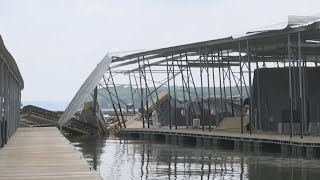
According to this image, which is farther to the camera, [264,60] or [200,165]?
[264,60]

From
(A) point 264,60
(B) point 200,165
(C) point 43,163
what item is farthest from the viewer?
(A) point 264,60

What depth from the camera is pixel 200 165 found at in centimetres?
2094

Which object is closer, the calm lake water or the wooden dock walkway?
the wooden dock walkway

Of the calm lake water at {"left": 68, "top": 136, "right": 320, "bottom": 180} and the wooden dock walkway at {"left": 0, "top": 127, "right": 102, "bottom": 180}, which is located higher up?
the wooden dock walkway at {"left": 0, "top": 127, "right": 102, "bottom": 180}

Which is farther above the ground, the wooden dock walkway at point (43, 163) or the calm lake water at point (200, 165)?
the wooden dock walkway at point (43, 163)

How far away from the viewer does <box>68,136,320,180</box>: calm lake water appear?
17812 millimetres

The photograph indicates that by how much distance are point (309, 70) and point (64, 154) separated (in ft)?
63.7

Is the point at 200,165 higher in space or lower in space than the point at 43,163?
lower

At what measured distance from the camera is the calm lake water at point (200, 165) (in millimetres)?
17812

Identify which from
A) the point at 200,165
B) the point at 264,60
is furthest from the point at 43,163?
the point at 264,60

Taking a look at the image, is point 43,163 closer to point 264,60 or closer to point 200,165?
point 200,165

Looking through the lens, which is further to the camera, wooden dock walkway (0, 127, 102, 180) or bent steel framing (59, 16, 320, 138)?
bent steel framing (59, 16, 320, 138)

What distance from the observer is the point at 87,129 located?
44656mm

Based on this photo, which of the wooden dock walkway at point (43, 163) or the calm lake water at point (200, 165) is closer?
the wooden dock walkway at point (43, 163)
